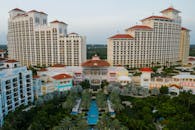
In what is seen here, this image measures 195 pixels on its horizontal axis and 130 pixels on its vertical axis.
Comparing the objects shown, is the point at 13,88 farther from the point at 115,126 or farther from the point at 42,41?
the point at 42,41

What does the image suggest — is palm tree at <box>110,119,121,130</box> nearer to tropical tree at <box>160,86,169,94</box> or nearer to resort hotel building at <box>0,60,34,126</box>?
resort hotel building at <box>0,60,34,126</box>

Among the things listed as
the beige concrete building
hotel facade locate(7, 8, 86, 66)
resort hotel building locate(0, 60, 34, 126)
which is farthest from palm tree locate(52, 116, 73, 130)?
the beige concrete building

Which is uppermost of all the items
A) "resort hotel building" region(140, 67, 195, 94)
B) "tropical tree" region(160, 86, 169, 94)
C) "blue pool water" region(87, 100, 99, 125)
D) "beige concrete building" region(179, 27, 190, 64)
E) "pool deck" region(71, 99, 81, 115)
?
"beige concrete building" region(179, 27, 190, 64)

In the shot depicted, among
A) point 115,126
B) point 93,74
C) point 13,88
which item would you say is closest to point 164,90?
point 93,74

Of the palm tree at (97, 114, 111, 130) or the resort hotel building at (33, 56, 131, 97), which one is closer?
the palm tree at (97, 114, 111, 130)

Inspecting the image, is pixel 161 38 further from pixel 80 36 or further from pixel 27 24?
pixel 27 24

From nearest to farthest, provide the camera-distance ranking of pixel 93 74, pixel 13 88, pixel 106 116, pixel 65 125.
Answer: pixel 65 125, pixel 106 116, pixel 13 88, pixel 93 74

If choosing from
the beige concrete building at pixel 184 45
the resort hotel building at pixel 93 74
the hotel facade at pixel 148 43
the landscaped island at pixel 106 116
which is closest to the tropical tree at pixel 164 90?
the landscaped island at pixel 106 116
